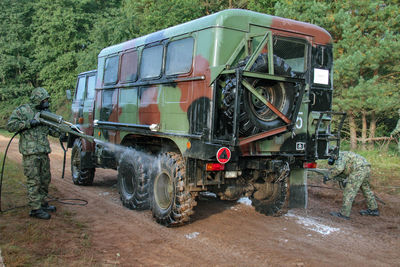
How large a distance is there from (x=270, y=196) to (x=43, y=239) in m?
3.79

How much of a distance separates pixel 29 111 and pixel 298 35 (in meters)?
4.66

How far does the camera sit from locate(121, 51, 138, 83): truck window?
7.32 metres

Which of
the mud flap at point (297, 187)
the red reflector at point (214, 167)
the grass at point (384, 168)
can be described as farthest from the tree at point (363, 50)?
the red reflector at point (214, 167)

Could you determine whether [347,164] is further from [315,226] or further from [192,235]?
[192,235]

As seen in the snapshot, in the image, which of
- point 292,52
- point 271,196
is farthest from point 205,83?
point 271,196

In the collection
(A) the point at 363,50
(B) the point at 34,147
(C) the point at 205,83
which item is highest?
(A) the point at 363,50

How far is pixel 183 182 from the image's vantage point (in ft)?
18.2

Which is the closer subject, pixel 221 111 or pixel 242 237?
pixel 221 111

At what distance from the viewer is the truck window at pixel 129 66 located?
7320 millimetres

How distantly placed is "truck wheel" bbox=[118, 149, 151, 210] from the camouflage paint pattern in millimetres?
724

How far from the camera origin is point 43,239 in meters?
4.95

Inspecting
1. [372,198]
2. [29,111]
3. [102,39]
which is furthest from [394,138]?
[102,39]

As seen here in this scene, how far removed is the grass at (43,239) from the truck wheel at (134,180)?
1123 millimetres

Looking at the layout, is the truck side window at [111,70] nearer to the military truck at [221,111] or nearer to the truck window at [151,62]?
the military truck at [221,111]
